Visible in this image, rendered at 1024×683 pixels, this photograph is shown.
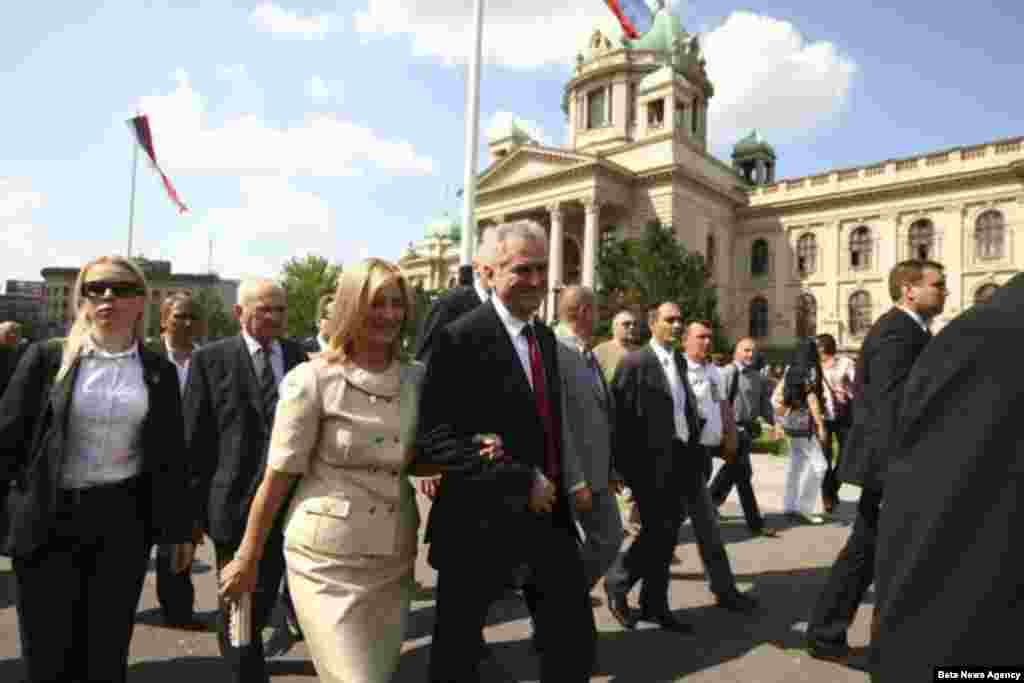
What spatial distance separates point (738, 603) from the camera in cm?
516

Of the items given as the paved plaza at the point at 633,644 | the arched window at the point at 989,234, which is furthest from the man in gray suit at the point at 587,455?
the arched window at the point at 989,234

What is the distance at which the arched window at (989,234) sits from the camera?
4009 cm

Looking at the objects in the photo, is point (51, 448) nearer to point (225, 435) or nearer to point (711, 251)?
point (225, 435)

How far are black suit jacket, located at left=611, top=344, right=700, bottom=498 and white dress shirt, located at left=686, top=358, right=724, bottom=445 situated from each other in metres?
0.79

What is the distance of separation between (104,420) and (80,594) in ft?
2.25

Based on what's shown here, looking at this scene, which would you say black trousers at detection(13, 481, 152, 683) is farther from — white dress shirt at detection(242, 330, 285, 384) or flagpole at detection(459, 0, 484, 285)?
flagpole at detection(459, 0, 484, 285)

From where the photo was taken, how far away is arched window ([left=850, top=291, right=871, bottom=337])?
44844 millimetres

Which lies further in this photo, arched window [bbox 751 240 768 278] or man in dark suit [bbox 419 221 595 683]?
arched window [bbox 751 240 768 278]

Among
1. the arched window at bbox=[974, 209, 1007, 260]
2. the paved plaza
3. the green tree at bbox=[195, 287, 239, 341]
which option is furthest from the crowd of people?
the green tree at bbox=[195, 287, 239, 341]

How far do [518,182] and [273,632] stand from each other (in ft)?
145

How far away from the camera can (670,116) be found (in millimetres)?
46688

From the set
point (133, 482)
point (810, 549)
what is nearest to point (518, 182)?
point (810, 549)

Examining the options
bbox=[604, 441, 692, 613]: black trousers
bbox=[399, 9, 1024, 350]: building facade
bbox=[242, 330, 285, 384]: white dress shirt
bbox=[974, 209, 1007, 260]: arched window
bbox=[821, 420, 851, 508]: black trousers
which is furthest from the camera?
bbox=[399, 9, 1024, 350]: building facade

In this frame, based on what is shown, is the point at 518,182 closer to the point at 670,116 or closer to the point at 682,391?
the point at 670,116
